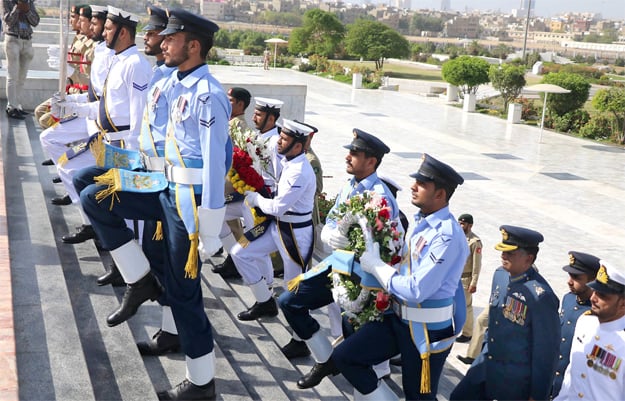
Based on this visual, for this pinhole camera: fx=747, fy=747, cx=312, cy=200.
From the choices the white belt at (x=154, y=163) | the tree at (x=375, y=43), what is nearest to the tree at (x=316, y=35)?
the tree at (x=375, y=43)

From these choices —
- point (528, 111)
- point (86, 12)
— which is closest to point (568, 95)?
point (528, 111)

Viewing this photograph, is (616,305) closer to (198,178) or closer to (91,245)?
(198,178)

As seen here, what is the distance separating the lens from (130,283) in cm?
470

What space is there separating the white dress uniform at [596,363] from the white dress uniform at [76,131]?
430 cm

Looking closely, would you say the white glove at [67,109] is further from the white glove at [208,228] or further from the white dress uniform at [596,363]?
the white dress uniform at [596,363]

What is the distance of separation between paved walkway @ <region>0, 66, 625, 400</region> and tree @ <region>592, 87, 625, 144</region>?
3.94m

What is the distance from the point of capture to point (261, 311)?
20.0 ft

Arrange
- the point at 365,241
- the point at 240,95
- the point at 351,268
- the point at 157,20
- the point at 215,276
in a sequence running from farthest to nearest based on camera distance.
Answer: the point at 240,95 → the point at 215,276 → the point at 157,20 → the point at 351,268 → the point at 365,241

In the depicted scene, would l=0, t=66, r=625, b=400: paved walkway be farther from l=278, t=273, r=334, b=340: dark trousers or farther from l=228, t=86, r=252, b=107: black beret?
l=228, t=86, r=252, b=107: black beret

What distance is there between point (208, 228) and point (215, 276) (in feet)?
9.63

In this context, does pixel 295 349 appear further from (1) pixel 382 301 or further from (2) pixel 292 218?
(1) pixel 382 301

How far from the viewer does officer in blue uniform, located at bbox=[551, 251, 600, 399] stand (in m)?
4.70

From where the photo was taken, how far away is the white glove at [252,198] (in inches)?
239

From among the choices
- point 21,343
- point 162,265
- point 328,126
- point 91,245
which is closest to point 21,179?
point 91,245
